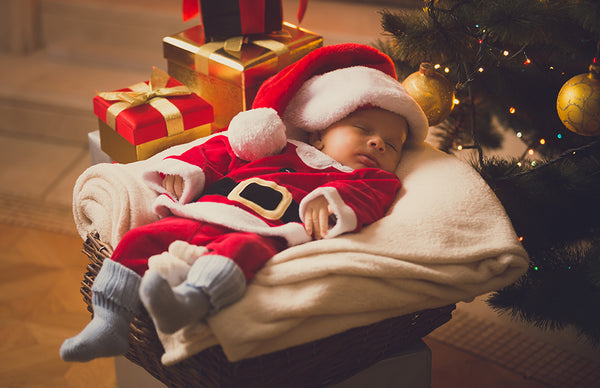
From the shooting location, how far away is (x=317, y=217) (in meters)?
0.94

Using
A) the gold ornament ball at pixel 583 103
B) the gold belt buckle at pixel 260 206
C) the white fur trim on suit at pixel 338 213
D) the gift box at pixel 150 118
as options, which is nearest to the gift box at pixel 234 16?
the gift box at pixel 150 118

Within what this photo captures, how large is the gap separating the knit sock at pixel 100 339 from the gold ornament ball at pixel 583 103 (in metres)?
0.76

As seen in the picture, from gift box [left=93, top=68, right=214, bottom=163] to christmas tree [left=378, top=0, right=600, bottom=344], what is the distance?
47 centimetres

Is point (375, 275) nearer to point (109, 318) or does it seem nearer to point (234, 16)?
point (109, 318)

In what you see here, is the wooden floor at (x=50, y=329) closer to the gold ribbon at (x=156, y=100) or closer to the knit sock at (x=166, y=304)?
the gold ribbon at (x=156, y=100)

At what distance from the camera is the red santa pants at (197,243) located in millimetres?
828

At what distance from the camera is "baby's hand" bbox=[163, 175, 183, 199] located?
104cm

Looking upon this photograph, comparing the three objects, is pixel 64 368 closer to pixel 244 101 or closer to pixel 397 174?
pixel 244 101

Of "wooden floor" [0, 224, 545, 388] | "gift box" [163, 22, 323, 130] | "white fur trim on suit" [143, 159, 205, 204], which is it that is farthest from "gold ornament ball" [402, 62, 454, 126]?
"wooden floor" [0, 224, 545, 388]

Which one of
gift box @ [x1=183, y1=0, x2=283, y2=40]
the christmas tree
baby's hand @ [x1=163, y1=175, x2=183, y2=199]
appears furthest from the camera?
gift box @ [x1=183, y1=0, x2=283, y2=40]

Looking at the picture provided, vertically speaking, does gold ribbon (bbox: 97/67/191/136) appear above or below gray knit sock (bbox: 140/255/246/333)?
above

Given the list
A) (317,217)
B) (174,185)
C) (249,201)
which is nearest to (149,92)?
(174,185)

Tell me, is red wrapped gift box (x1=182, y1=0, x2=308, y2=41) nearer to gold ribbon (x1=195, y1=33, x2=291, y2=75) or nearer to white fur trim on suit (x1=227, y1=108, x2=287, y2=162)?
gold ribbon (x1=195, y1=33, x2=291, y2=75)

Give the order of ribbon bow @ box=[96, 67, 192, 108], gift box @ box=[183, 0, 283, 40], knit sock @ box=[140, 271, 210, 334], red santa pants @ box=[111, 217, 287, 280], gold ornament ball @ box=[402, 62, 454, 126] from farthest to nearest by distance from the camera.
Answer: gift box @ box=[183, 0, 283, 40] < ribbon bow @ box=[96, 67, 192, 108] < gold ornament ball @ box=[402, 62, 454, 126] < red santa pants @ box=[111, 217, 287, 280] < knit sock @ box=[140, 271, 210, 334]
